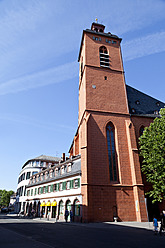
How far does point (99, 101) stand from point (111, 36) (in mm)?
16696

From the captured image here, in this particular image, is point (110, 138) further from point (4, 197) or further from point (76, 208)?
point (4, 197)

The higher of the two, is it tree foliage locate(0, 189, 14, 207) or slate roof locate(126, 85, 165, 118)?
slate roof locate(126, 85, 165, 118)

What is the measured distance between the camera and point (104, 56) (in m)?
35.4

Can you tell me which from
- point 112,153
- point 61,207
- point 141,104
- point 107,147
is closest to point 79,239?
point 112,153

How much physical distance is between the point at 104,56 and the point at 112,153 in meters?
19.4

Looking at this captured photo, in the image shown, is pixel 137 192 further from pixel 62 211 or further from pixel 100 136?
pixel 62 211

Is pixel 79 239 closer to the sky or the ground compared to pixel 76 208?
closer to the ground

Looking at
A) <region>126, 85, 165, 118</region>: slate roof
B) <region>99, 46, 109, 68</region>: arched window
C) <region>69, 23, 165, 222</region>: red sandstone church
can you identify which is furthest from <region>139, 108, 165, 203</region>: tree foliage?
<region>99, 46, 109, 68</region>: arched window

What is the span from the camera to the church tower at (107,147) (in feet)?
75.6

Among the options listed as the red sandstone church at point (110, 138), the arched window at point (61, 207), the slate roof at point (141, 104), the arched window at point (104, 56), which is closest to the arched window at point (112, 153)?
the red sandstone church at point (110, 138)

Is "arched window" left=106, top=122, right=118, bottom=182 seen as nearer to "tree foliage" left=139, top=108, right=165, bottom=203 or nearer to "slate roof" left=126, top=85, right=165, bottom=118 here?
"tree foliage" left=139, top=108, right=165, bottom=203

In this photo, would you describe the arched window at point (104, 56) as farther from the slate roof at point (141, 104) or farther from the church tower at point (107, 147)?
the slate roof at point (141, 104)

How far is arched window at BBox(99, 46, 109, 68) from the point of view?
1351 inches

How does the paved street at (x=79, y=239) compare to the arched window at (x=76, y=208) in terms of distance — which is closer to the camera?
the paved street at (x=79, y=239)
